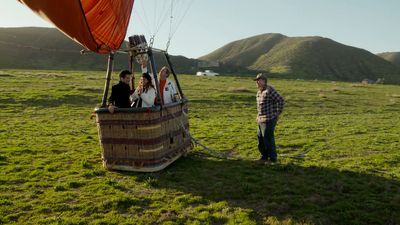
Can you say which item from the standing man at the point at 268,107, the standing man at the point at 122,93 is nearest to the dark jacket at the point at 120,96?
the standing man at the point at 122,93

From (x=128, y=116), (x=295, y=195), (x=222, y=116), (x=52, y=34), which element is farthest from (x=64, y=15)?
(x=52, y=34)

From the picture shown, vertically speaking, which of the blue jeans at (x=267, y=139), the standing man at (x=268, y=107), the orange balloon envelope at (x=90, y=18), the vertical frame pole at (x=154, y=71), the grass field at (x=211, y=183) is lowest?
the grass field at (x=211, y=183)

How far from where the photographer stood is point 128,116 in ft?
35.0

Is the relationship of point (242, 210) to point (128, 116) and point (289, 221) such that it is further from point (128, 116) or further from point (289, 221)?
point (128, 116)

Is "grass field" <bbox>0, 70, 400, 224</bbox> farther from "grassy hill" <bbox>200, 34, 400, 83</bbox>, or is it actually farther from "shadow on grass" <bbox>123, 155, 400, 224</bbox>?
"grassy hill" <bbox>200, 34, 400, 83</bbox>

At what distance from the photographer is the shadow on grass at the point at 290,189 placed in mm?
8133

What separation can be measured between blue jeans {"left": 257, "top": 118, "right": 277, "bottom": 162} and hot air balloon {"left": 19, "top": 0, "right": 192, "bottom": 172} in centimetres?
254

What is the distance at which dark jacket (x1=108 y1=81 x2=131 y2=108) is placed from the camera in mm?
11068

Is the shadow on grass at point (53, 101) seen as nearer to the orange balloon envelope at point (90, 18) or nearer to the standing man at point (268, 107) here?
the orange balloon envelope at point (90, 18)

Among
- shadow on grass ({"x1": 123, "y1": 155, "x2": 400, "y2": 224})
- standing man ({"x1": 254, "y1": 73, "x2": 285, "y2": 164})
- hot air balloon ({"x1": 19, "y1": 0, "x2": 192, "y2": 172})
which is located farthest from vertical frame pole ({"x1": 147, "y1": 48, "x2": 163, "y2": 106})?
standing man ({"x1": 254, "y1": 73, "x2": 285, "y2": 164})

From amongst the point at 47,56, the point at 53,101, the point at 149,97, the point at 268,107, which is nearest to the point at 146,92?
the point at 149,97

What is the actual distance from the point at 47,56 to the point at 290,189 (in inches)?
5052

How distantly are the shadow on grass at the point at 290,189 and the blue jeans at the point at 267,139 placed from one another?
48cm

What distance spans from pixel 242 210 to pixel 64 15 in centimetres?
590
